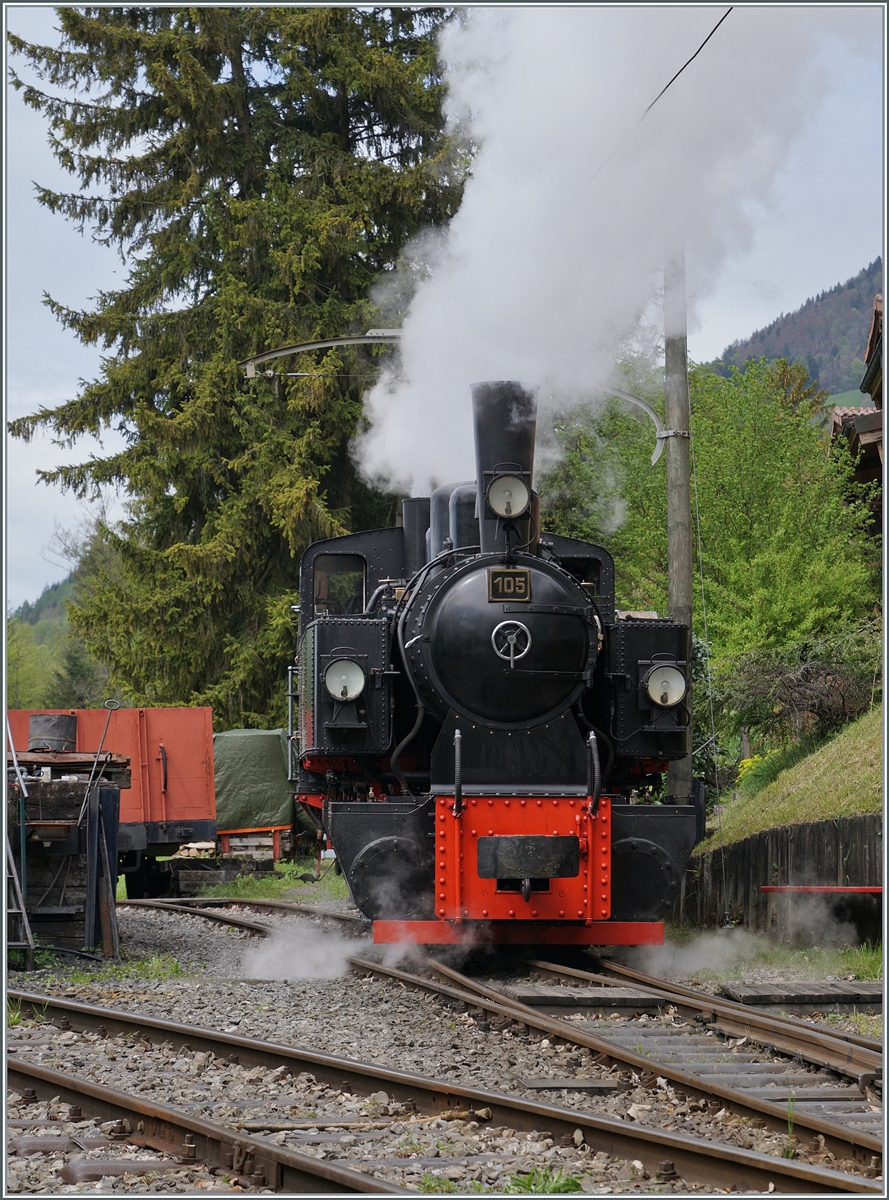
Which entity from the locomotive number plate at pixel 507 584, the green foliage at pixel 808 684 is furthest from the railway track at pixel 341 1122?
the green foliage at pixel 808 684

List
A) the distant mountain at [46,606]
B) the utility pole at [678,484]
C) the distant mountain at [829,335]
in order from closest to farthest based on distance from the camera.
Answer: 1. the utility pole at [678,484]
2. the distant mountain at [829,335]
3. the distant mountain at [46,606]

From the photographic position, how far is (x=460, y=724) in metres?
7.64

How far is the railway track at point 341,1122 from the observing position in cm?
346

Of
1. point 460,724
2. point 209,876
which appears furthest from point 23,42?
point 460,724

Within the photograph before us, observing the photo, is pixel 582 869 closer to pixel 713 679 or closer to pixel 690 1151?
pixel 690 1151

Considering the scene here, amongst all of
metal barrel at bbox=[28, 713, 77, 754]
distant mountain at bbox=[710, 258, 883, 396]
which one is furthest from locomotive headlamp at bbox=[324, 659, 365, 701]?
distant mountain at bbox=[710, 258, 883, 396]

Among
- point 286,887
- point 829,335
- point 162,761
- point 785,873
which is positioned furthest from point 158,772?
point 829,335

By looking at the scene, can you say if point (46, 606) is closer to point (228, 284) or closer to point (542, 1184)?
point (228, 284)

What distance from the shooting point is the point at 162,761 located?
46.9 ft

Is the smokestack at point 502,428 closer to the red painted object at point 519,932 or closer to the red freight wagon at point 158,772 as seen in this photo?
the red painted object at point 519,932

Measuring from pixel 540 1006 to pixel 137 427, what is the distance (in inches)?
663

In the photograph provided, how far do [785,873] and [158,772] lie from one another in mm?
7559

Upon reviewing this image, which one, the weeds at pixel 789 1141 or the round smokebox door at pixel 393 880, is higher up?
the round smokebox door at pixel 393 880

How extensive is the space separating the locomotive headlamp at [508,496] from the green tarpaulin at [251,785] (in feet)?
34.5
